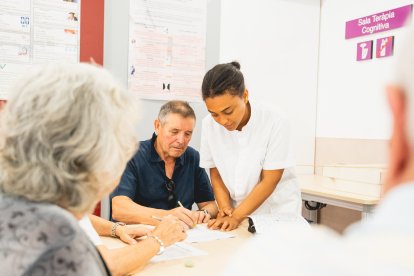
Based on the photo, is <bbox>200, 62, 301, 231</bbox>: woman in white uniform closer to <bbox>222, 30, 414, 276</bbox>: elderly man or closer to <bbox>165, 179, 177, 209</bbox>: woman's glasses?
<bbox>165, 179, 177, 209</bbox>: woman's glasses

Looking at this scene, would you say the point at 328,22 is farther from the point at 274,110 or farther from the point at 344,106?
the point at 274,110

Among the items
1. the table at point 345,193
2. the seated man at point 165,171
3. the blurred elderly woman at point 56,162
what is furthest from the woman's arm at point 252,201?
the blurred elderly woman at point 56,162

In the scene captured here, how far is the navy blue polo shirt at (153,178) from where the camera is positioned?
2098 millimetres

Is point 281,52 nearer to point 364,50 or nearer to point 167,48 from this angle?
point 364,50

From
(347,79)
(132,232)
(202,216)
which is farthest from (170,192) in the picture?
(347,79)

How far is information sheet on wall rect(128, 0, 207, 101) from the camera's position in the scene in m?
2.89

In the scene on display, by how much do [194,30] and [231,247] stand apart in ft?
6.23

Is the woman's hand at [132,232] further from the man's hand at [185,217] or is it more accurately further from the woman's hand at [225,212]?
the woman's hand at [225,212]

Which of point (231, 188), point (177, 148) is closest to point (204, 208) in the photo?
point (231, 188)

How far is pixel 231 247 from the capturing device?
1.63 m

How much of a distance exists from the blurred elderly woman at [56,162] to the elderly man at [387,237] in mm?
366

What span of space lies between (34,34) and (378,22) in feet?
8.07

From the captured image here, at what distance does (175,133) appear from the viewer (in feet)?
6.94

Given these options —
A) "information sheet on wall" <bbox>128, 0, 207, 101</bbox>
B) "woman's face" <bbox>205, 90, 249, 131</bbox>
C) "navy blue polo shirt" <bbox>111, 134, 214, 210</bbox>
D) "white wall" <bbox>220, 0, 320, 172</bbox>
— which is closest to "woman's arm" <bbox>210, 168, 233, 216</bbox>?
"navy blue polo shirt" <bbox>111, 134, 214, 210</bbox>
